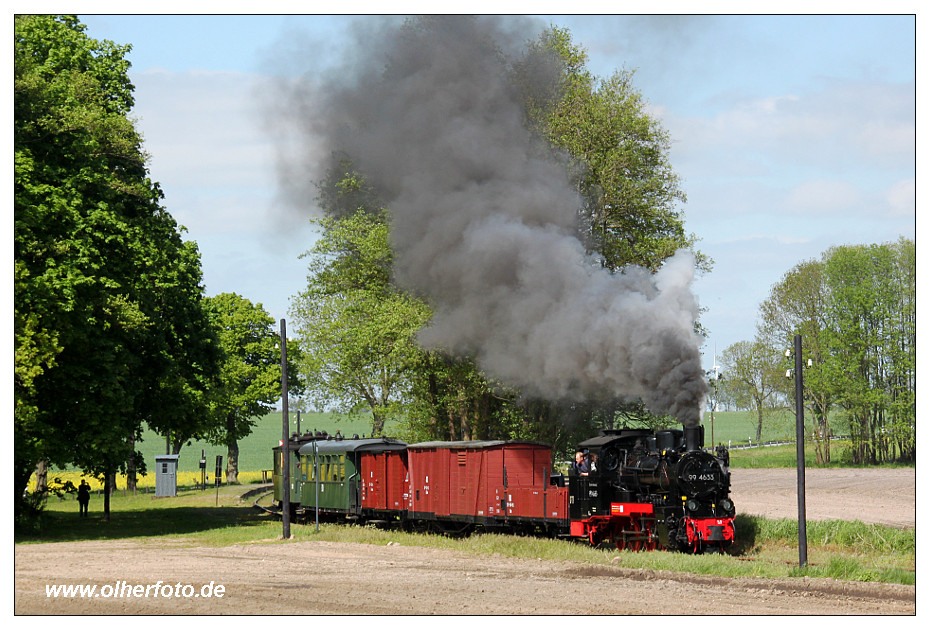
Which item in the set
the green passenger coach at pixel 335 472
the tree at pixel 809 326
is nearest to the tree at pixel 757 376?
the tree at pixel 809 326

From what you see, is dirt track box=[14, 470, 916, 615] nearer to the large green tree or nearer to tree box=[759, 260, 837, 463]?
the large green tree

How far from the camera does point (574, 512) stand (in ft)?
74.3

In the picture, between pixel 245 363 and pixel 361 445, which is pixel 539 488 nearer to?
pixel 361 445

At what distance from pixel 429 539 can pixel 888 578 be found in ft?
39.6

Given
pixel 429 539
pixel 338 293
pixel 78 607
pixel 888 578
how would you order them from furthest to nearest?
pixel 338 293 → pixel 429 539 → pixel 888 578 → pixel 78 607

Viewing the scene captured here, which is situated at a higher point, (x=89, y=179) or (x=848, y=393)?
(x=89, y=179)

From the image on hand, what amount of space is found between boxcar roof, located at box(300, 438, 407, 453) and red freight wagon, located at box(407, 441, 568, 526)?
297cm

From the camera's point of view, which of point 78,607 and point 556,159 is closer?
point 78,607

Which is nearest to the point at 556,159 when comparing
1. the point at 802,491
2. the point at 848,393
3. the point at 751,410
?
the point at 802,491

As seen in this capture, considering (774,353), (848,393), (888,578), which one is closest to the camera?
(888,578)

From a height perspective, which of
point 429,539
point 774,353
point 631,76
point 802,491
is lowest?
point 429,539

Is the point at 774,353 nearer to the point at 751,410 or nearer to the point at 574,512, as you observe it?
the point at 751,410

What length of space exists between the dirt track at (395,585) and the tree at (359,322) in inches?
558

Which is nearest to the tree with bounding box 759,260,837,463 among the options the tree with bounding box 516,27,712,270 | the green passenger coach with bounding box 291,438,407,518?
the tree with bounding box 516,27,712,270
